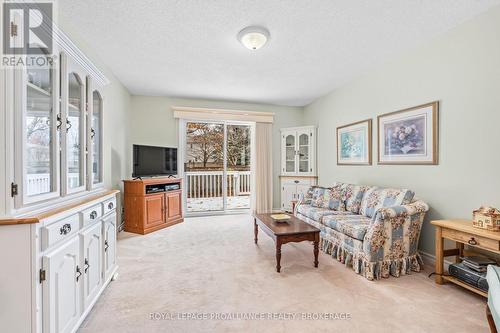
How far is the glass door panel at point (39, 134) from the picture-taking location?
1.30m

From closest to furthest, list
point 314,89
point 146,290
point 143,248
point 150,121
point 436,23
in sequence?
1. point 146,290
2. point 436,23
3. point 143,248
4. point 314,89
5. point 150,121

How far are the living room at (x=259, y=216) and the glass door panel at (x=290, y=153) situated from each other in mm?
1179

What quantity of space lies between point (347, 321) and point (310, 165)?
3714mm

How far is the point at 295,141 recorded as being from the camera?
5387mm

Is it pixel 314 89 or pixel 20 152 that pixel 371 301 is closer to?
pixel 20 152

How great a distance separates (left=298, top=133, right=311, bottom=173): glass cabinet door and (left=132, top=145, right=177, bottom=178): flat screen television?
2698 mm

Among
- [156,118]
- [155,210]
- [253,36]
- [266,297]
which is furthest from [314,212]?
[156,118]

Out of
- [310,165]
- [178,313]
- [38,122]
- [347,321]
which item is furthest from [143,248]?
[310,165]

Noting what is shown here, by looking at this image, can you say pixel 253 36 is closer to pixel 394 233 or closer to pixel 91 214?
pixel 91 214

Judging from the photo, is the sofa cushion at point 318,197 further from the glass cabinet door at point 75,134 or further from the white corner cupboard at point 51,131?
the glass cabinet door at point 75,134

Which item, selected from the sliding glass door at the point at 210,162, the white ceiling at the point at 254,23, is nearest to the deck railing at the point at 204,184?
the sliding glass door at the point at 210,162

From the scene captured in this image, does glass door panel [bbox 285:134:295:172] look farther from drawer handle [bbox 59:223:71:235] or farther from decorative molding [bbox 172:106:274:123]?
drawer handle [bbox 59:223:71:235]

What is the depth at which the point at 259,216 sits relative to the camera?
3273 millimetres

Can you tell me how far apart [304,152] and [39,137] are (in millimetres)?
4602
